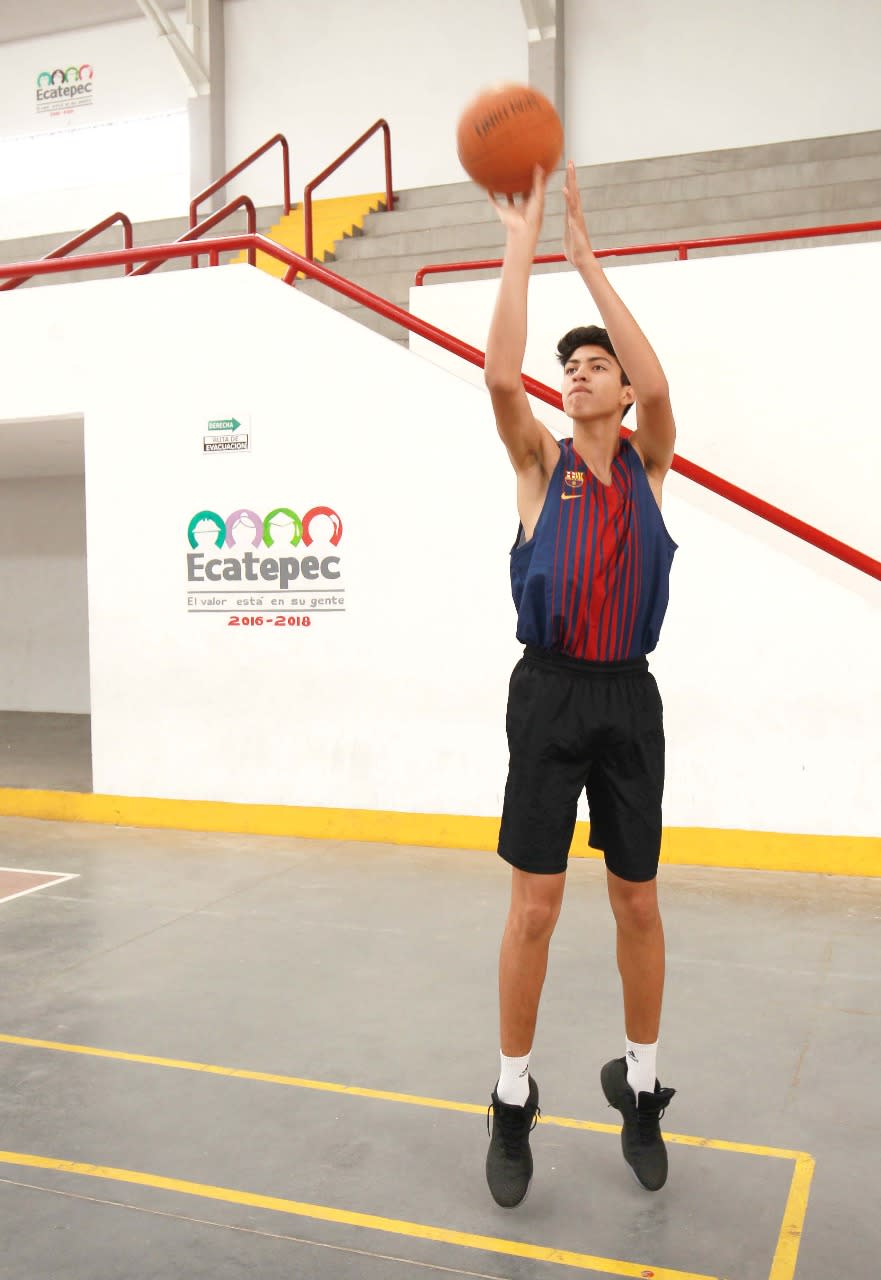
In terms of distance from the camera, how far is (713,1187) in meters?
2.64

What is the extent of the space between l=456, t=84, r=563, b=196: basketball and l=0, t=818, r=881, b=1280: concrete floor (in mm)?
2191

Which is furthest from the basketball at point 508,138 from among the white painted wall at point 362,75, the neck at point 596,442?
the white painted wall at point 362,75

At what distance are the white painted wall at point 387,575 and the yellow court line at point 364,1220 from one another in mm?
3256

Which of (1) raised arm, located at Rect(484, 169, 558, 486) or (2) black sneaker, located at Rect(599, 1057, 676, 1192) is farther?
(2) black sneaker, located at Rect(599, 1057, 676, 1192)

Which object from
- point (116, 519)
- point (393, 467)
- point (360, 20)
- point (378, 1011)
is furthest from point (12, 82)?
point (378, 1011)

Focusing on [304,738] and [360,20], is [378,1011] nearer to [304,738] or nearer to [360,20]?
[304,738]

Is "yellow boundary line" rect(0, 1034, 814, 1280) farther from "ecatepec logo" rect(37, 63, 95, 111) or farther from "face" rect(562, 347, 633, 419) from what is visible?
"ecatepec logo" rect(37, 63, 95, 111)

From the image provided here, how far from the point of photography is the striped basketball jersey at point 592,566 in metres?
2.53

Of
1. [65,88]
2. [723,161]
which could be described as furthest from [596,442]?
[65,88]

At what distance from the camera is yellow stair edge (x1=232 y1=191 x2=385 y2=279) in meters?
11.1

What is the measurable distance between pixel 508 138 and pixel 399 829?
3976 millimetres

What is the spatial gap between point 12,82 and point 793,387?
1268 centimetres

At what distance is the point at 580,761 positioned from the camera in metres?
2.60

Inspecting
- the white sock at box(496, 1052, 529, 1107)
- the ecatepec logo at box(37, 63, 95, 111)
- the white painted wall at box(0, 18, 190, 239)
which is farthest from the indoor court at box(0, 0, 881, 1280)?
the ecatepec logo at box(37, 63, 95, 111)
